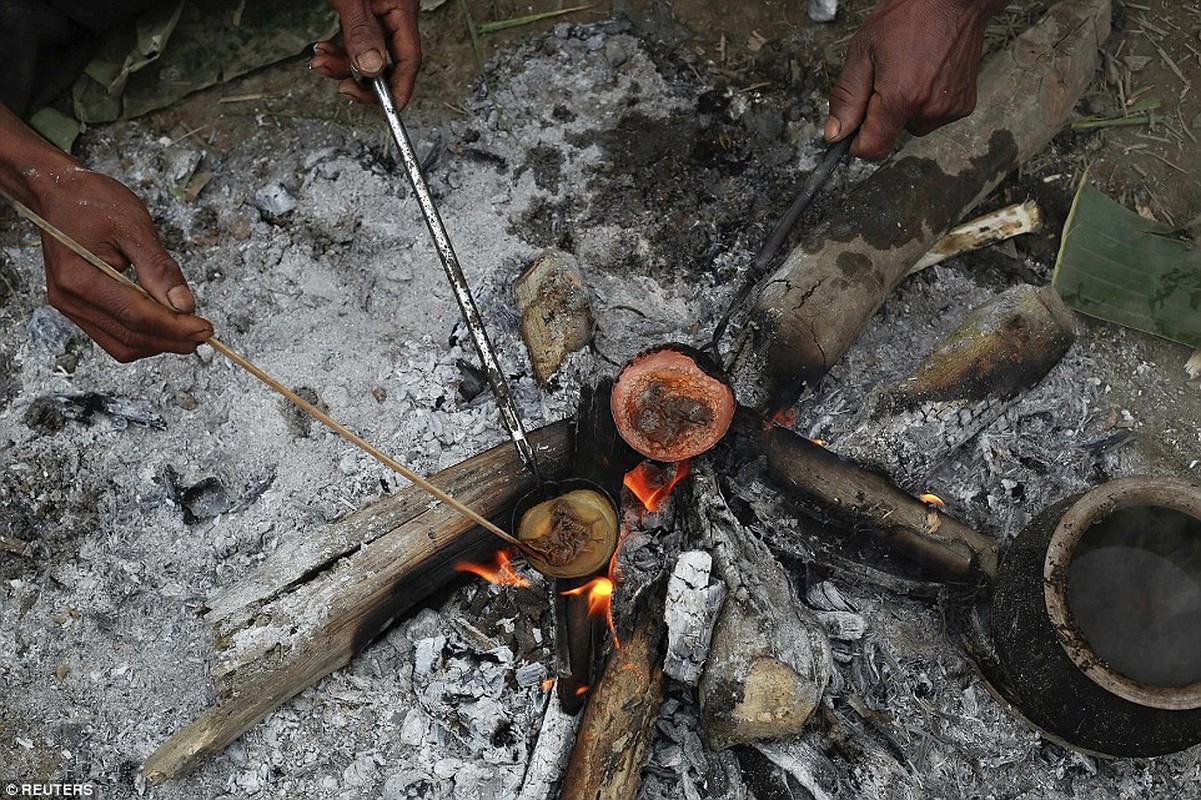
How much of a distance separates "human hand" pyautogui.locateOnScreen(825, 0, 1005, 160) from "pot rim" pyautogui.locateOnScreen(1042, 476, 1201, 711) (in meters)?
1.14

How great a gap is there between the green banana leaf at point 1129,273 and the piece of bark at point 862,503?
1179mm

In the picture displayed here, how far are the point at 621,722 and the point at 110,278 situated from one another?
1749 millimetres

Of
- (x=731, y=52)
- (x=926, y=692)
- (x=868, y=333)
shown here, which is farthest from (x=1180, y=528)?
(x=731, y=52)

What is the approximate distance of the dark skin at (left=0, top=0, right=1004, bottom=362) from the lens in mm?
2275

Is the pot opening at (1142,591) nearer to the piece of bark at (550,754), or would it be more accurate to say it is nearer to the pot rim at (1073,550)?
the pot rim at (1073,550)

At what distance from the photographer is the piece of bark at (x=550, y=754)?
2.49 metres

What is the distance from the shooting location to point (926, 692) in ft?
9.20

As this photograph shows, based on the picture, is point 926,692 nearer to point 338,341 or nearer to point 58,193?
point 338,341

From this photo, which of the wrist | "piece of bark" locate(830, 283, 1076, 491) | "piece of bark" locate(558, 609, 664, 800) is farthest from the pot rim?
the wrist

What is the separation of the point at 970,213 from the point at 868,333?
2.27ft

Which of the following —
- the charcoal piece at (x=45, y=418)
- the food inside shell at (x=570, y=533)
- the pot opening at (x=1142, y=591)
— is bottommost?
the pot opening at (x=1142, y=591)

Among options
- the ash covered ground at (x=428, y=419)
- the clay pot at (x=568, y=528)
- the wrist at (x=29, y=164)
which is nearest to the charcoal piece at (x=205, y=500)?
the ash covered ground at (x=428, y=419)

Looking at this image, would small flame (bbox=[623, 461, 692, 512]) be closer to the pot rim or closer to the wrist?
the pot rim

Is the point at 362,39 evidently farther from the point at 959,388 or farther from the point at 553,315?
the point at 959,388
